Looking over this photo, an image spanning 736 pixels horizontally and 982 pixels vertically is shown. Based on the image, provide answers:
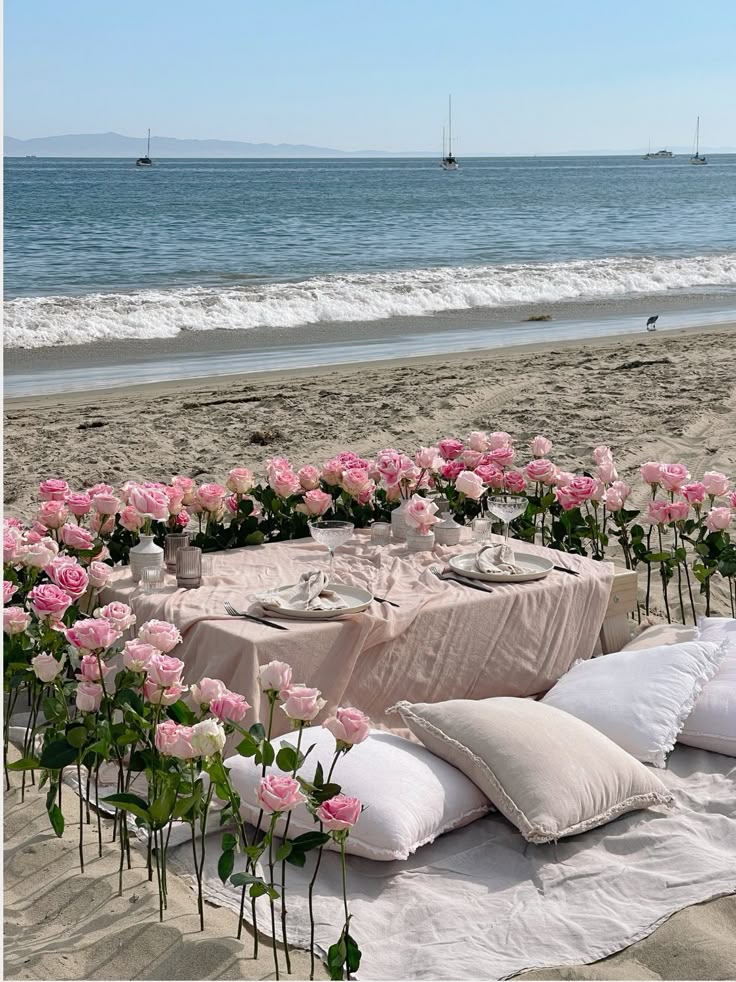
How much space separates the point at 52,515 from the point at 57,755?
1.56 m

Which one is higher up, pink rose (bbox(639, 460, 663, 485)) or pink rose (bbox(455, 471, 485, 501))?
pink rose (bbox(639, 460, 663, 485))

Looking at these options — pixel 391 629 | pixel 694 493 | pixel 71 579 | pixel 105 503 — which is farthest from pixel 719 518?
pixel 71 579

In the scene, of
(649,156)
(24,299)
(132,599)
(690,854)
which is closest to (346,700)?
(132,599)

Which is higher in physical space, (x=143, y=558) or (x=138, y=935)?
(x=143, y=558)

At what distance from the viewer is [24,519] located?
6246 mm

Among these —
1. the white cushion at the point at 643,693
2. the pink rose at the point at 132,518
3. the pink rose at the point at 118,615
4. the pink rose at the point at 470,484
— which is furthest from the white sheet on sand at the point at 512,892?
the pink rose at the point at 470,484

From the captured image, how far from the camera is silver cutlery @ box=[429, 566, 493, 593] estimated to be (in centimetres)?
404

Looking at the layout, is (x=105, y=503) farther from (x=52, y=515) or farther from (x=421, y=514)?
(x=421, y=514)

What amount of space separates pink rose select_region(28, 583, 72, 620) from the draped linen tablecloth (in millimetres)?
613

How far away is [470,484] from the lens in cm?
456

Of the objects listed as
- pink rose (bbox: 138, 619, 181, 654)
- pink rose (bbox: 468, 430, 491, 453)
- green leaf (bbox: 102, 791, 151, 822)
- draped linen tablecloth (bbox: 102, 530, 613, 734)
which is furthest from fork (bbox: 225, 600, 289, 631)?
pink rose (bbox: 468, 430, 491, 453)

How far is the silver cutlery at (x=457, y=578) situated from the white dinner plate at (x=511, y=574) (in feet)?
0.08

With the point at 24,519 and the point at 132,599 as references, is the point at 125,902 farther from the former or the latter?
the point at 24,519

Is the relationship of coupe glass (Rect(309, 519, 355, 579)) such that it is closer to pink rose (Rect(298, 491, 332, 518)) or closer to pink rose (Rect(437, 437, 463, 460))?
pink rose (Rect(298, 491, 332, 518))
